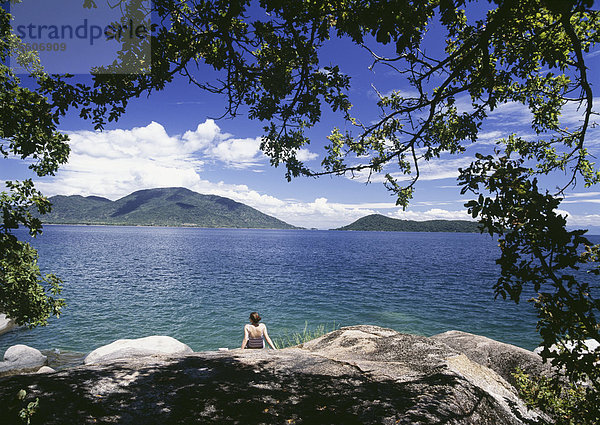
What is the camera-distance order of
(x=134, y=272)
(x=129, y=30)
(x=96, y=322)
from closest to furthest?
(x=129, y=30) → (x=96, y=322) → (x=134, y=272)

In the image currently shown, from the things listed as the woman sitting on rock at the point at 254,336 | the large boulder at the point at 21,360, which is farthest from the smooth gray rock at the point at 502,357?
the large boulder at the point at 21,360

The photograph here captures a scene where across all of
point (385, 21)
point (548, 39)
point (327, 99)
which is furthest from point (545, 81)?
point (385, 21)

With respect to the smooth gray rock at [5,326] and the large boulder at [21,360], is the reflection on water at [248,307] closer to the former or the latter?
the smooth gray rock at [5,326]

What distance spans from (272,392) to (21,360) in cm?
1983

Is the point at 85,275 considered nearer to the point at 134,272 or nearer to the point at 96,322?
the point at 134,272

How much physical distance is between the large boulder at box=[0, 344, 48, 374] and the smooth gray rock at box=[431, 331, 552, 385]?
21.6m

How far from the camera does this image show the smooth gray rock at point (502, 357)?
26.5ft

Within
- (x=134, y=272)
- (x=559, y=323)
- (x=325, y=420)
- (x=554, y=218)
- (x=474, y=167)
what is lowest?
(x=134, y=272)

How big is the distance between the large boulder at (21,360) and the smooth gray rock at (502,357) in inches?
852

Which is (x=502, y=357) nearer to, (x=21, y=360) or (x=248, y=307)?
(x=21, y=360)

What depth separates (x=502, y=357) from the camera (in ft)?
29.1

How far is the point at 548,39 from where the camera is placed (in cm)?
643

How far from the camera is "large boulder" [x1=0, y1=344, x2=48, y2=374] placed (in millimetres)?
15422

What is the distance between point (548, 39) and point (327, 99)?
5229mm
